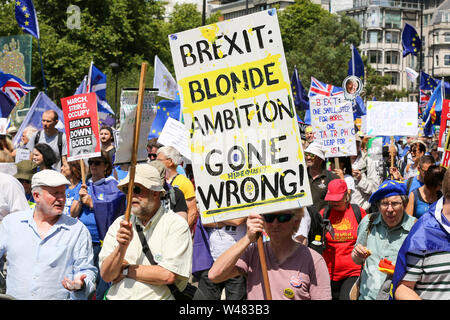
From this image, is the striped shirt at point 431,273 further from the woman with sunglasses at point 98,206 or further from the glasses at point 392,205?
the woman with sunglasses at point 98,206

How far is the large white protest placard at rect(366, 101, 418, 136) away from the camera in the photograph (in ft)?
41.1

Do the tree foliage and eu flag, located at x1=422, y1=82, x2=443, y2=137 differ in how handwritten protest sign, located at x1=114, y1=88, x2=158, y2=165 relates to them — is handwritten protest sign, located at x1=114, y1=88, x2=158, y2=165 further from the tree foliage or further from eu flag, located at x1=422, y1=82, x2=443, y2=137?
the tree foliage

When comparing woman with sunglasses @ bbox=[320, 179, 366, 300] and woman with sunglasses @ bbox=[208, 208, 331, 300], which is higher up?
woman with sunglasses @ bbox=[208, 208, 331, 300]

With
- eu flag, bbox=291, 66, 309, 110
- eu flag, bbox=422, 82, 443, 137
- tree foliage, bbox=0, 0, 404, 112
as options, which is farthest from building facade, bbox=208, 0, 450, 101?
eu flag, bbox=422, 82, 443, 137

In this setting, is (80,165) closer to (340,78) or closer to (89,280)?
(89,280)

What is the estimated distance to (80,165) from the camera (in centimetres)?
768

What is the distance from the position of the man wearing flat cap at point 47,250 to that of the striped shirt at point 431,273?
2.14 meters

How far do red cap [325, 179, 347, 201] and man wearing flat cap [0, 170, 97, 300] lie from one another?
8.07ft

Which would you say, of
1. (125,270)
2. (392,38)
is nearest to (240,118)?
(125,270)

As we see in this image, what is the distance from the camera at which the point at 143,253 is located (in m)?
4.75

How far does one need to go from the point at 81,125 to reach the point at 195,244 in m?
2.13

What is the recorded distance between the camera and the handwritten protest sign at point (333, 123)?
33.8 feet

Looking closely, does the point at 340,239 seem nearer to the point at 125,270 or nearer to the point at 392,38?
the point at 125,270
